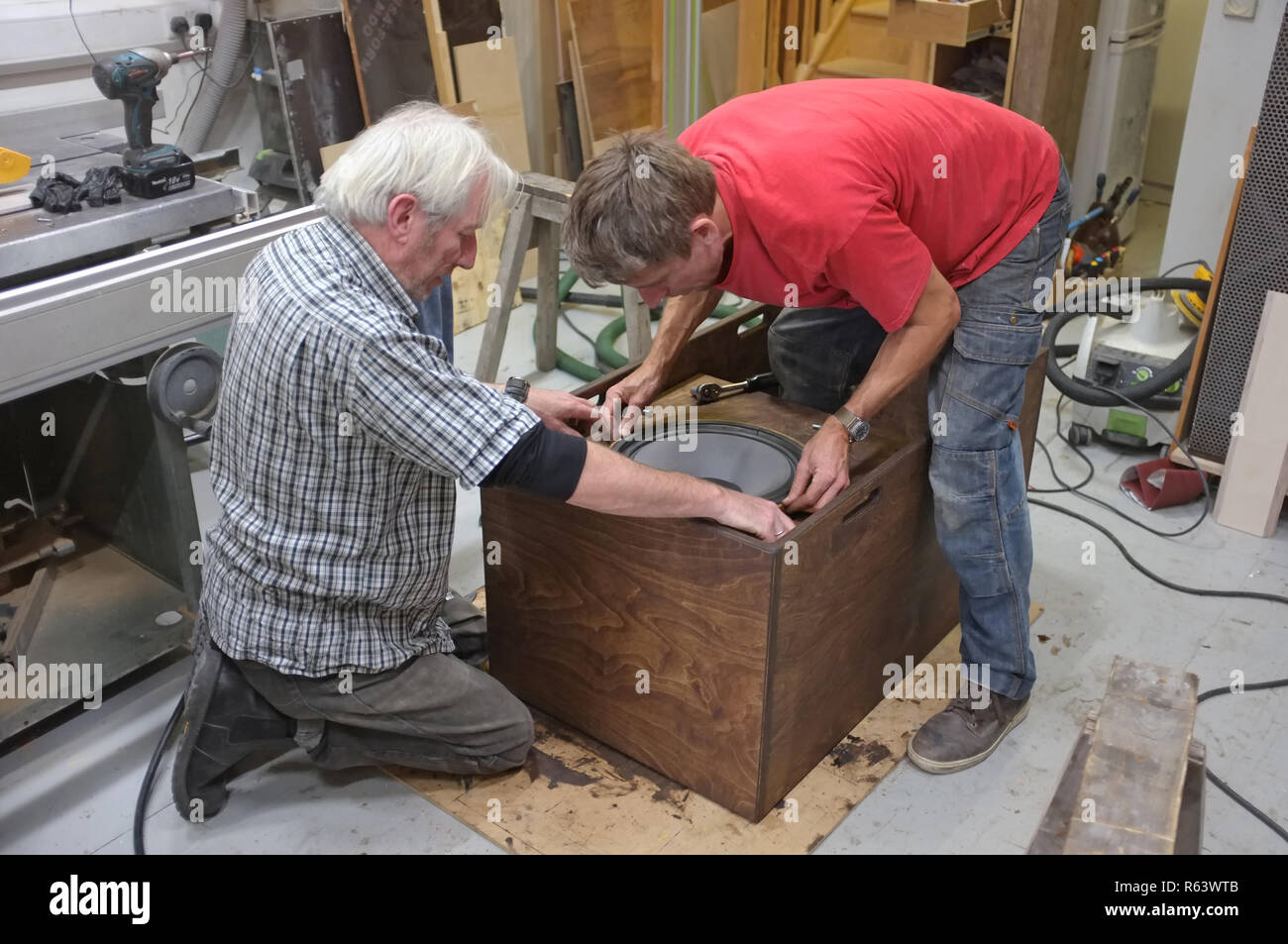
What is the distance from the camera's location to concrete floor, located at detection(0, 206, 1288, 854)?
1886 mm

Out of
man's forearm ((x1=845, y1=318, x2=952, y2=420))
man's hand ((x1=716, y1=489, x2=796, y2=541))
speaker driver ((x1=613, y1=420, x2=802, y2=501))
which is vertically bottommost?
speaker driver ((x1=613, y1=420, x2=802, y2=501))

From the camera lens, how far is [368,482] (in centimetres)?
172

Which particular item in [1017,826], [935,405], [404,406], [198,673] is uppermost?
[404,406]

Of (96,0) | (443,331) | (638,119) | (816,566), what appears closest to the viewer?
(816,566)

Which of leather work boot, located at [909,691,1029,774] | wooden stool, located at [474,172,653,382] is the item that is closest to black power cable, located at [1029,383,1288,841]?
leather work boot, located at [909,691,1029,774]

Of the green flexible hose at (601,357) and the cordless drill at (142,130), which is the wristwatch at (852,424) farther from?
the green flexible hose at (601,357)

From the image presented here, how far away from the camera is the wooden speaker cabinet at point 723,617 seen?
1715 millimetres

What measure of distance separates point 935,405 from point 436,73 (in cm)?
230

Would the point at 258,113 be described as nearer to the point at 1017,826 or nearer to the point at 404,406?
the point at 404,406

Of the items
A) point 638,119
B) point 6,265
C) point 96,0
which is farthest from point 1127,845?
point 638,119

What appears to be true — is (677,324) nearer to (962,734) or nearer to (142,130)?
(962,734)

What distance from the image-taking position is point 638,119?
13.8 ft

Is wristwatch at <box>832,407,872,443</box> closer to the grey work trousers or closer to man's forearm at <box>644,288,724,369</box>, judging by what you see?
man's forearm at <box>644,288,724,369</box>

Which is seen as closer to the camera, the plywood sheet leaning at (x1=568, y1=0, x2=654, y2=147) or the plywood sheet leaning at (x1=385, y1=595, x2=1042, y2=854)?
the plywood sheet leaning at (x1=385, y1=595, x2=1042, y2=854)
